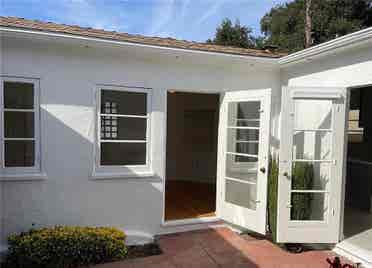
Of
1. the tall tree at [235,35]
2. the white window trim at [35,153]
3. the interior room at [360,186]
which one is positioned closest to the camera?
the white window trim at [35,153]

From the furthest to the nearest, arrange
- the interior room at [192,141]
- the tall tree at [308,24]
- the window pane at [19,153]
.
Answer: the tall tree at [308,24] → the interior room at [192,141] → the window pane at [19,153]

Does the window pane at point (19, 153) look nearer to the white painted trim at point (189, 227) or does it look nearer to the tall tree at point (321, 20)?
the white painted trim at point (189, 227)

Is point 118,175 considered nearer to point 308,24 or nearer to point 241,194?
point 241,194

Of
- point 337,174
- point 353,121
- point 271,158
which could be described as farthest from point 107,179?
point 353,121

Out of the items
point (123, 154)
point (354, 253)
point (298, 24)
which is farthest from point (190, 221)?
point (298, 24)

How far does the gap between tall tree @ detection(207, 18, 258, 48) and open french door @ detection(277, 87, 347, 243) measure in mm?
15197

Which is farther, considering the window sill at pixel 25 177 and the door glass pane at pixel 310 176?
the door glass pane at pixel 310 176

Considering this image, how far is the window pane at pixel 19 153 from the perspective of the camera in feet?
13.3

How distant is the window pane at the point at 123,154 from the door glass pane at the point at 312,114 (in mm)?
2435

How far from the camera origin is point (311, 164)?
424 cm

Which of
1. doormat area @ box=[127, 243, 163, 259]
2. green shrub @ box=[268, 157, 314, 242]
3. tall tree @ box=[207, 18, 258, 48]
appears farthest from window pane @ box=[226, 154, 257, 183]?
tall tree @ box=[207, 18, 258, 48]

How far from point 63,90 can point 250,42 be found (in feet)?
55.1

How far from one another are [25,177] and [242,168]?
3.26 m

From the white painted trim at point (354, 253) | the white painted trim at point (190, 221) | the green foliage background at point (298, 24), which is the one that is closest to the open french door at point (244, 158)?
the white painted trim at point (190, 221)
